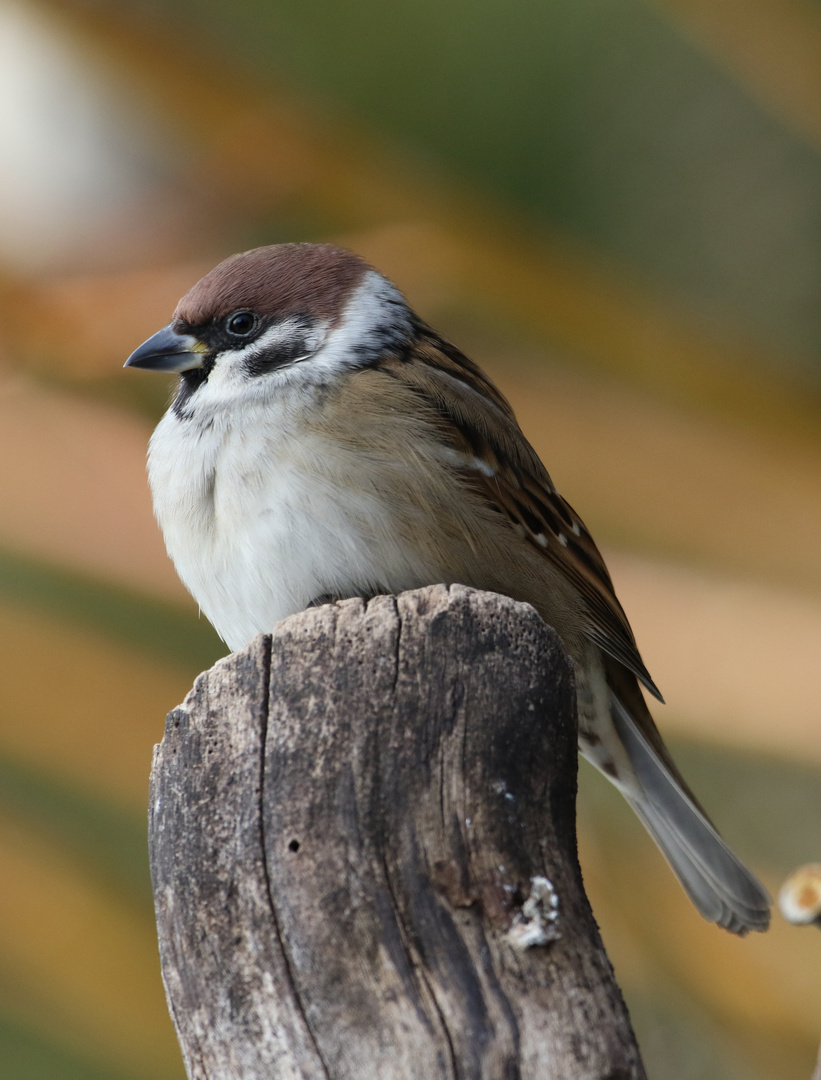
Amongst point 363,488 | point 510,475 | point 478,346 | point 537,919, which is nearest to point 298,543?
point 363,488

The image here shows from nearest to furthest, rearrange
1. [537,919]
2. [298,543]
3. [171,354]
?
1. [537,919]
2. [298,543]
3. [171,354]

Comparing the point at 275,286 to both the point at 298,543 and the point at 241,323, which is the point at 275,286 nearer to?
the point at 241,323

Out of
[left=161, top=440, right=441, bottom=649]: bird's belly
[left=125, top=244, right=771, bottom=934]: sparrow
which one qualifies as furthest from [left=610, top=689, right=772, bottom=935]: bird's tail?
[left=161, top=440, right=441, bottom=649]: bird's belly

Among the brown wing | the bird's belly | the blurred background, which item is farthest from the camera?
the blurred background

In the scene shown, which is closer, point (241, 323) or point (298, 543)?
point (298, 543)

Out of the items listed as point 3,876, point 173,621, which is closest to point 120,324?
point 173,621

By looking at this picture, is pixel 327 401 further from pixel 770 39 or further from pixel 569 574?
pixel 770 39

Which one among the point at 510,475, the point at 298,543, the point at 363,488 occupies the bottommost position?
the point at 298,543

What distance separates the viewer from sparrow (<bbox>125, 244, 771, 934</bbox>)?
223 cm

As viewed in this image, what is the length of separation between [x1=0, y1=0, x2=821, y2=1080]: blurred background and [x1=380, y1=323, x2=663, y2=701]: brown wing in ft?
6.06

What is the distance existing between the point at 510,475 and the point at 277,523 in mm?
644

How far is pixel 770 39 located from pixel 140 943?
4.19 meters

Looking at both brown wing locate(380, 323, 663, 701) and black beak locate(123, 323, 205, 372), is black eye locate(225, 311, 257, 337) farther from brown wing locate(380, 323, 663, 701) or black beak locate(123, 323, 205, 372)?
brown wing locate(380, 323, 663, 701)

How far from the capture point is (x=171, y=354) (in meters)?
2.61
